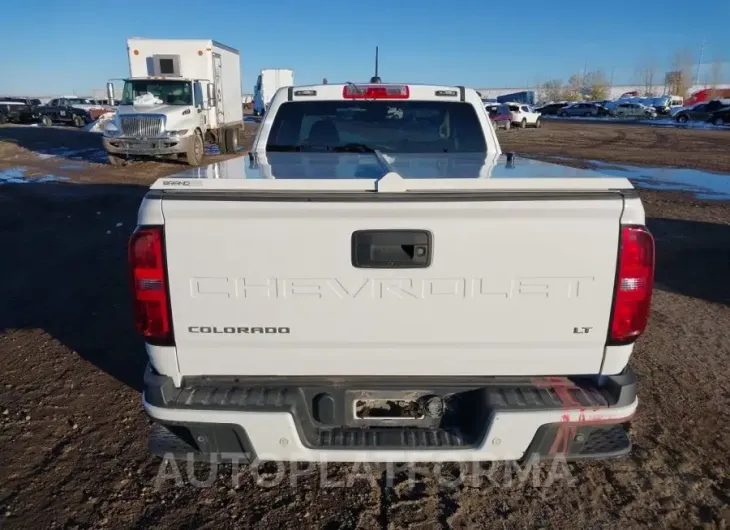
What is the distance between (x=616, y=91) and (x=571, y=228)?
540 feet

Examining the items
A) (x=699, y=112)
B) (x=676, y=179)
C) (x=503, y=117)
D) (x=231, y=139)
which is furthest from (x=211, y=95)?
(x=699, y=112)

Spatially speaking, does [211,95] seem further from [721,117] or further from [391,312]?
[721,117]

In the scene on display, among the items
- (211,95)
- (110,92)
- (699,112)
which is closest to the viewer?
(110,92)

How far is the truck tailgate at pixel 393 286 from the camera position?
2371mm

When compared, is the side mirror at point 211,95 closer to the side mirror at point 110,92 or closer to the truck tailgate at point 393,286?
the side mirror at point 110,92

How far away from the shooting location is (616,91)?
147625 millimetres

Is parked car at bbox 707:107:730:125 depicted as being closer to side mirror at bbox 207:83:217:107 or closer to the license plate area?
side mirror at bbox 207:83:217:107

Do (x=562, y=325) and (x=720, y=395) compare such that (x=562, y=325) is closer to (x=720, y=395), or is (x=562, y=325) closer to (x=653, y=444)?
(x=653, y=444)

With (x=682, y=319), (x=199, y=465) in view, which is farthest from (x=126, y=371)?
(x=682, y=319)

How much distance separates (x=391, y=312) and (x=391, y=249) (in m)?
0.28

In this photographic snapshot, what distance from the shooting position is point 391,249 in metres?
2.39

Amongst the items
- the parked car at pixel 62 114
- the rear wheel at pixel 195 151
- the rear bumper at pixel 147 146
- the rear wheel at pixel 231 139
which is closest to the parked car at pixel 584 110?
the parked car at pixel 62 114

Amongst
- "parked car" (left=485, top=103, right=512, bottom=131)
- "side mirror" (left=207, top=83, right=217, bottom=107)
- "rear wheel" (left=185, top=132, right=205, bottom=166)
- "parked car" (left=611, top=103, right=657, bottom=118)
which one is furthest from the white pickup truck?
"parked car" (left=611, top=103, right=657, bottom=118)

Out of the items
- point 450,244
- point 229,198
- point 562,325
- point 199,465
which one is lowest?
point 199,465
